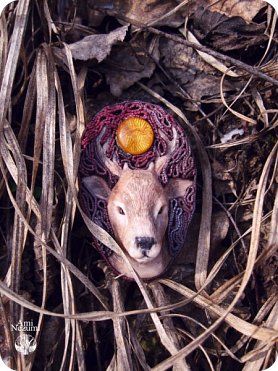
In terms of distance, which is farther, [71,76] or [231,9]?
[231,9]

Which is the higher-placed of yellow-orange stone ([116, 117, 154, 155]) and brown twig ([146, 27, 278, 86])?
brown twig ([146, 27, 278, 86])

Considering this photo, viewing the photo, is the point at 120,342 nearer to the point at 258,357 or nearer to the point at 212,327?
the point at 212,327

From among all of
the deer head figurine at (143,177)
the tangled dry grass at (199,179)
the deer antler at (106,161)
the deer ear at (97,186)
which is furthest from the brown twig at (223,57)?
the deer ear at (97,186)

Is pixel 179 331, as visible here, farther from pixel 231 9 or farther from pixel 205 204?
pixel 231 9

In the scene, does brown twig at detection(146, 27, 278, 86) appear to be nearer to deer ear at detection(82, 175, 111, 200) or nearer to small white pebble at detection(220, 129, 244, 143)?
small white pebble at detection(220, 129, 244, 143)

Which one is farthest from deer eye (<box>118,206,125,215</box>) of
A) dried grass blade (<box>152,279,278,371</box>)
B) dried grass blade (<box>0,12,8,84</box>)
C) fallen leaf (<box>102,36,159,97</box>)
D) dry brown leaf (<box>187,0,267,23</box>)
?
dry brown leaf (<box>187,0,267,23</box>)

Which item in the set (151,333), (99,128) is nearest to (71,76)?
(99,128)
